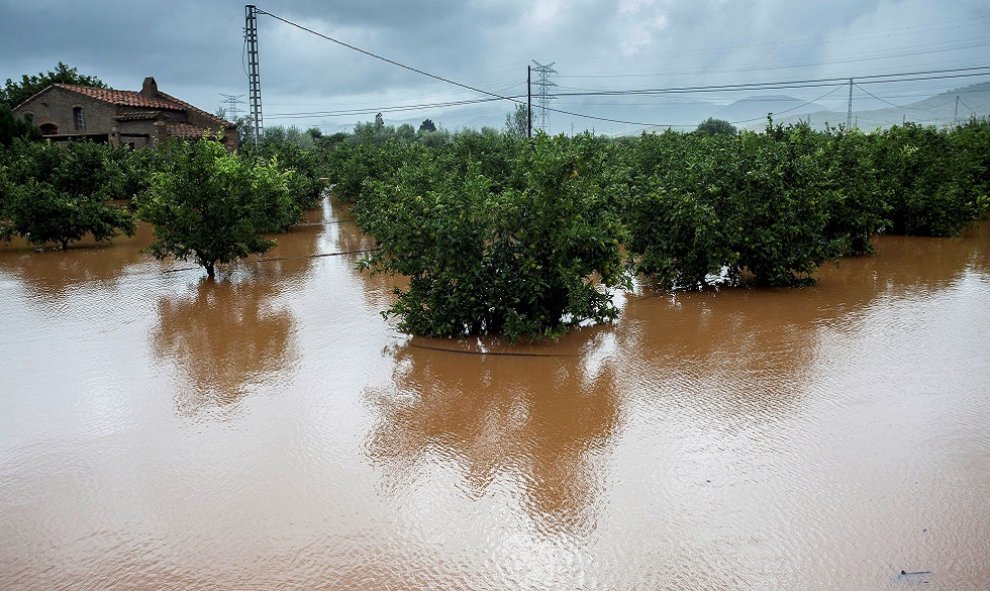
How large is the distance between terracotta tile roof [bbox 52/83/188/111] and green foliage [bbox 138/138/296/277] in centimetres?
2622

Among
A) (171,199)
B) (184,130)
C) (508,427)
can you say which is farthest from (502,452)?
(184,130)

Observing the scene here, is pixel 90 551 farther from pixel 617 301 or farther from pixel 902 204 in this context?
pixel 902 204

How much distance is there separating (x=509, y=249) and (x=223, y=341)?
145 inches

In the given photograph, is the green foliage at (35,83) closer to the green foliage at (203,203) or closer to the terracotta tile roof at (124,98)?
the terracotta tile roof at (124,98)

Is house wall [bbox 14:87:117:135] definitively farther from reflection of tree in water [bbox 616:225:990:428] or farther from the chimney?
reflection of tree in water [bbox 616:225:990:428]

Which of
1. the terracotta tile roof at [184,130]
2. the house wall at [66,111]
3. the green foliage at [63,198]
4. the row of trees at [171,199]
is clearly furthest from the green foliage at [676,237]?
the house wall at [66,111]

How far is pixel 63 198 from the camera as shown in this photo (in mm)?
15250

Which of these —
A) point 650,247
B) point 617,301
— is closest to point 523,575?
point 617,301

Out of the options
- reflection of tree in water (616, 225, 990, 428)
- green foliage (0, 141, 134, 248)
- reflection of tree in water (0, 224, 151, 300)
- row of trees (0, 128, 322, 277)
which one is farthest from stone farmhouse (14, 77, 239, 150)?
reflection of tree in water (616, 225, 990, 428)

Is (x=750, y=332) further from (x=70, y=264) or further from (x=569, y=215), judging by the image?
(x=70, y=264)

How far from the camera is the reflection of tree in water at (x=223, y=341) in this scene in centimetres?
688

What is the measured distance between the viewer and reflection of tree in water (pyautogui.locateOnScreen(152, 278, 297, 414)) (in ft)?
22.6

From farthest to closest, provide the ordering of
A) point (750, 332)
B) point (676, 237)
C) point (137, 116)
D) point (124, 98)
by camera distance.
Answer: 1. point (124, 98)
2. point (137, 116)
3. point (676, 237)
4. point (750, 332)

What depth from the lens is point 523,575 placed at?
3807 mm
